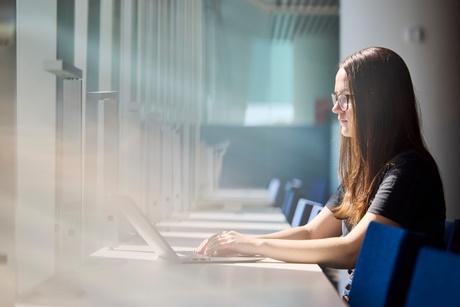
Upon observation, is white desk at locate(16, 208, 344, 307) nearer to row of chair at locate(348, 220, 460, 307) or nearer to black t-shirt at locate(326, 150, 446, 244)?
row of chair at locate(348, 220, 460, 307)

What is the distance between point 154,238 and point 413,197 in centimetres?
79

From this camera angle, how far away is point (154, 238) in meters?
1.98

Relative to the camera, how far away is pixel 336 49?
1312 centimetres

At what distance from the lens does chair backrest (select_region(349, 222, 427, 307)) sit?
134 centimetres

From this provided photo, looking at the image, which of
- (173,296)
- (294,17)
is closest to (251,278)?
(173,296)

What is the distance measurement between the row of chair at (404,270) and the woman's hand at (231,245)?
1.24ft

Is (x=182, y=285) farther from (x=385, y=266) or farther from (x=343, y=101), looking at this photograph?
(x=343, y=101)

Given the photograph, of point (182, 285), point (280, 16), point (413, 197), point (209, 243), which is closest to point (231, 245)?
point (209, 243)

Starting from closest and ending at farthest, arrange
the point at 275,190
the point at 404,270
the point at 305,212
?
the point at 404,270 → the point at 305,212 → the point at 275,190

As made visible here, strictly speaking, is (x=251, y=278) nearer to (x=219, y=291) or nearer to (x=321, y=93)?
(x=219, y=291)

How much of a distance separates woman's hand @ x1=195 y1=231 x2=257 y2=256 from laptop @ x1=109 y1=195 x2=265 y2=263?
0.07ft

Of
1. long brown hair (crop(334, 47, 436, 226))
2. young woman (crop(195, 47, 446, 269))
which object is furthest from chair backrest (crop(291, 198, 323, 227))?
long brown hair (crop(334, 47, 436, 226))

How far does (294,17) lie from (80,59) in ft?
32.6

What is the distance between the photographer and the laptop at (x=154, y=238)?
1.89 meters
